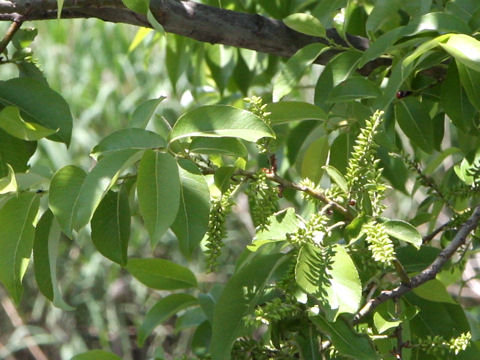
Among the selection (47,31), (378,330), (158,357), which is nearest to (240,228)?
(47,31)

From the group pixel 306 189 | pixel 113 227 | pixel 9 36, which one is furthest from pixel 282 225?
pixel 9 36

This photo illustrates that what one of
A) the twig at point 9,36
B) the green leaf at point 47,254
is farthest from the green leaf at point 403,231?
the twig at point 9,36

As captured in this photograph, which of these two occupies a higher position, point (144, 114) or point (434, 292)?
point (144, 114)

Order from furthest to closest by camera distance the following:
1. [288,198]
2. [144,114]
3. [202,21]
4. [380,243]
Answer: [288,198]
[202,21]
[144,114]
[380,243]

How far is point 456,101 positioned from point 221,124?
33 centimetres

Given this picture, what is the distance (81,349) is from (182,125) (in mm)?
3082

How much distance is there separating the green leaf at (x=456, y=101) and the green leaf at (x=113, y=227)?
0.40 m

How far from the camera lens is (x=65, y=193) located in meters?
0.73

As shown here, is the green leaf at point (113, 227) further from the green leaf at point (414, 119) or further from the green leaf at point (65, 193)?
the green leaf at point (414, 119)

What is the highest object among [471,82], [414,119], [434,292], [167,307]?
[471,82]

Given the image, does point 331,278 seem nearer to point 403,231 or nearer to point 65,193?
point 403,231

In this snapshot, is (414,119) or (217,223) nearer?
(217,223)

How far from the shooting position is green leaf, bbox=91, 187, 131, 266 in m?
0.77

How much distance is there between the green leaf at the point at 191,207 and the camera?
72 cm
